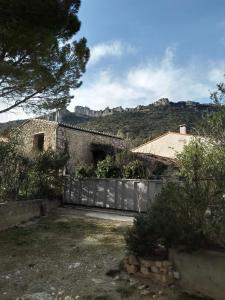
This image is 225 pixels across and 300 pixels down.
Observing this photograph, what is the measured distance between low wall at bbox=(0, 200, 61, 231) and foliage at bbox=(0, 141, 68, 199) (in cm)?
69

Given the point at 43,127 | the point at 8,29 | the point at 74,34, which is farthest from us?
the point at 43,127

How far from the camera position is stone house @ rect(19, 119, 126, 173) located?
82.8 ft

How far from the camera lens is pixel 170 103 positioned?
4962 centimetres

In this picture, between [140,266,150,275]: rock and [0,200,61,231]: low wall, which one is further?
[0,200,61,231]: low wall

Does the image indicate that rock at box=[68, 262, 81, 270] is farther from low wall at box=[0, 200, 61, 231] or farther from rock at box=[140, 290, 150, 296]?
low wall at box=[0, 200, 61, 231]

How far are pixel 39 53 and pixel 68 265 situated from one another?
306 inches

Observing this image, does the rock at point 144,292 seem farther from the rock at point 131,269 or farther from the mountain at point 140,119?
the mountain at point 140,119

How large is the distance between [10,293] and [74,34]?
35.1 feet

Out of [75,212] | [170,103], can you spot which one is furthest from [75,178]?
[170,103]

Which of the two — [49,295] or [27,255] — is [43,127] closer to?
[27,255]

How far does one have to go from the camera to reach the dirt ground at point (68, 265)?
→ 22.3 ft

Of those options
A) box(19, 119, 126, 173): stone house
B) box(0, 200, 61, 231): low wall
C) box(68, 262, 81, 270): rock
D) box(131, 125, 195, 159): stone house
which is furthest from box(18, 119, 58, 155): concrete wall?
box(68, 262, 81, 270): rock

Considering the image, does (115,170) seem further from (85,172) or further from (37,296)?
(37,296)

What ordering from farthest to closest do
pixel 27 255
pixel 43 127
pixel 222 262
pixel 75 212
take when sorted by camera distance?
pixel 43 127
pixel 75 212
pixel 27 255
pixel 222 262
